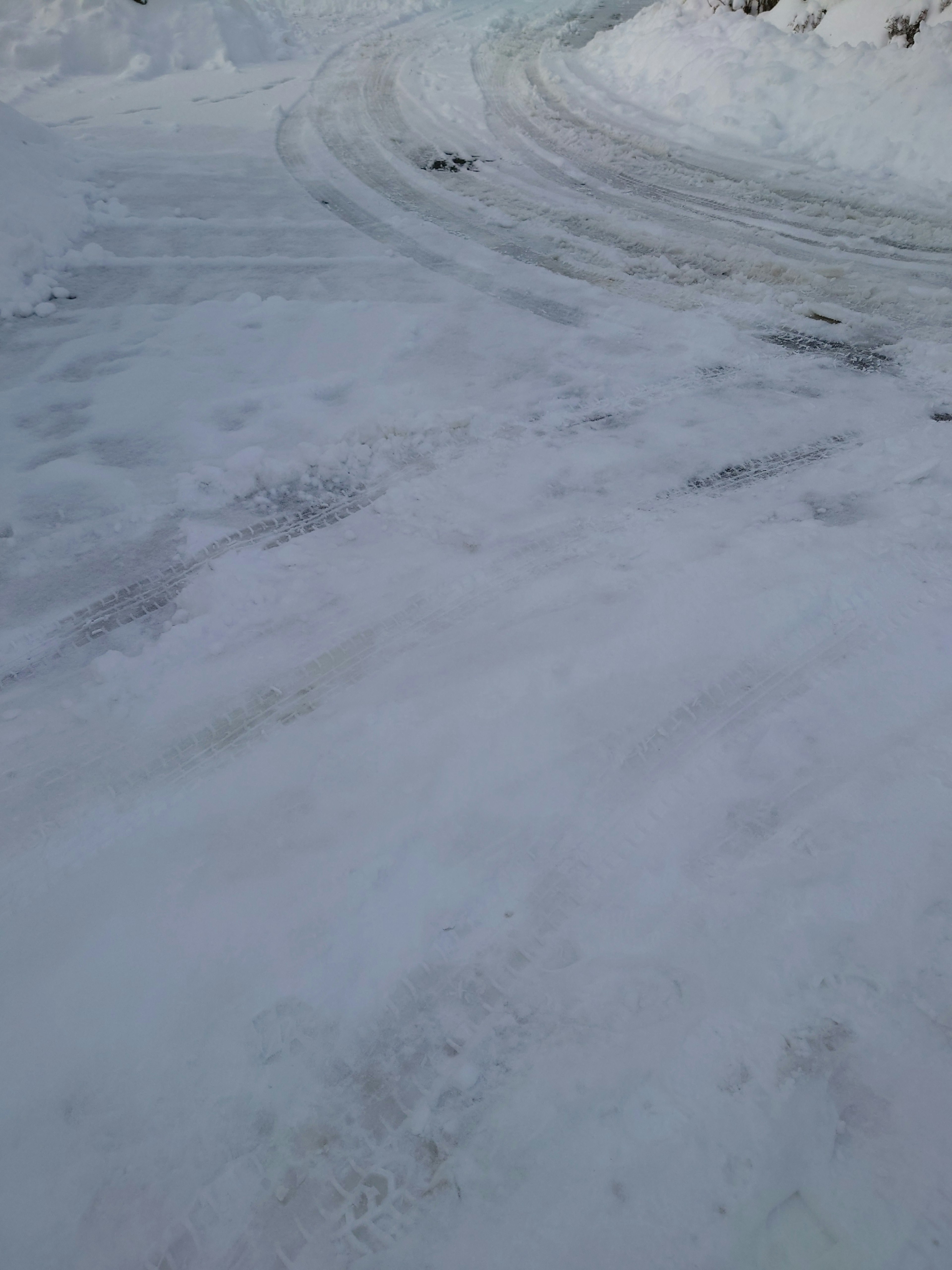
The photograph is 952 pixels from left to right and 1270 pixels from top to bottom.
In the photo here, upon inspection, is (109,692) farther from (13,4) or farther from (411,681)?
(13,4)

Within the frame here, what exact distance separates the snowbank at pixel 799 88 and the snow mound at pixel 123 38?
3.88 m

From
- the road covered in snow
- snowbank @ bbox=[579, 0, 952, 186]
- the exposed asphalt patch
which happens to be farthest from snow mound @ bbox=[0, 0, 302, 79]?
the exposed asphalt patch

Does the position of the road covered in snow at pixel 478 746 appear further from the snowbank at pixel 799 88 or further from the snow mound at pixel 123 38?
the snow mound at pixel 123 38

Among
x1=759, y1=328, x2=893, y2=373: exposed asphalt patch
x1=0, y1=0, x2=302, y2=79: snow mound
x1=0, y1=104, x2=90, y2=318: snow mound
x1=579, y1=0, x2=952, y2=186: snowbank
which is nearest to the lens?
x1=759, y1=328, x2=893, y2=373: exposed asphalt patch

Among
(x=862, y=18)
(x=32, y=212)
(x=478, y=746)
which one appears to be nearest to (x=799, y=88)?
(x=862, y=18)

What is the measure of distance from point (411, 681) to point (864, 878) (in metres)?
1.31

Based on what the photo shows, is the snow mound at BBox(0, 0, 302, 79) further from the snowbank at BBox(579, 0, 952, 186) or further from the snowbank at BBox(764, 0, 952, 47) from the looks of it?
the snowbank at BBox(764, 0, 952, 47)

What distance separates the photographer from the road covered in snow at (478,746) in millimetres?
1424

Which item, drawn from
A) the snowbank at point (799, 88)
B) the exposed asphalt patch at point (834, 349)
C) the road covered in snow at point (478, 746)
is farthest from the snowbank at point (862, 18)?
the exposed asphalt patch at point (834, 349)

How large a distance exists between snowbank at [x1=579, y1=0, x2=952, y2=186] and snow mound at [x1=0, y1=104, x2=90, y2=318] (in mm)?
4648

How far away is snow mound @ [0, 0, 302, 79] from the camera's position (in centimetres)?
739

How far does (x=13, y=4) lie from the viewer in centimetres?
755

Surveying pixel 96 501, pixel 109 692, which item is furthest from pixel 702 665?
pixel 96 501

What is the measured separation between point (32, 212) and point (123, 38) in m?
4.76
